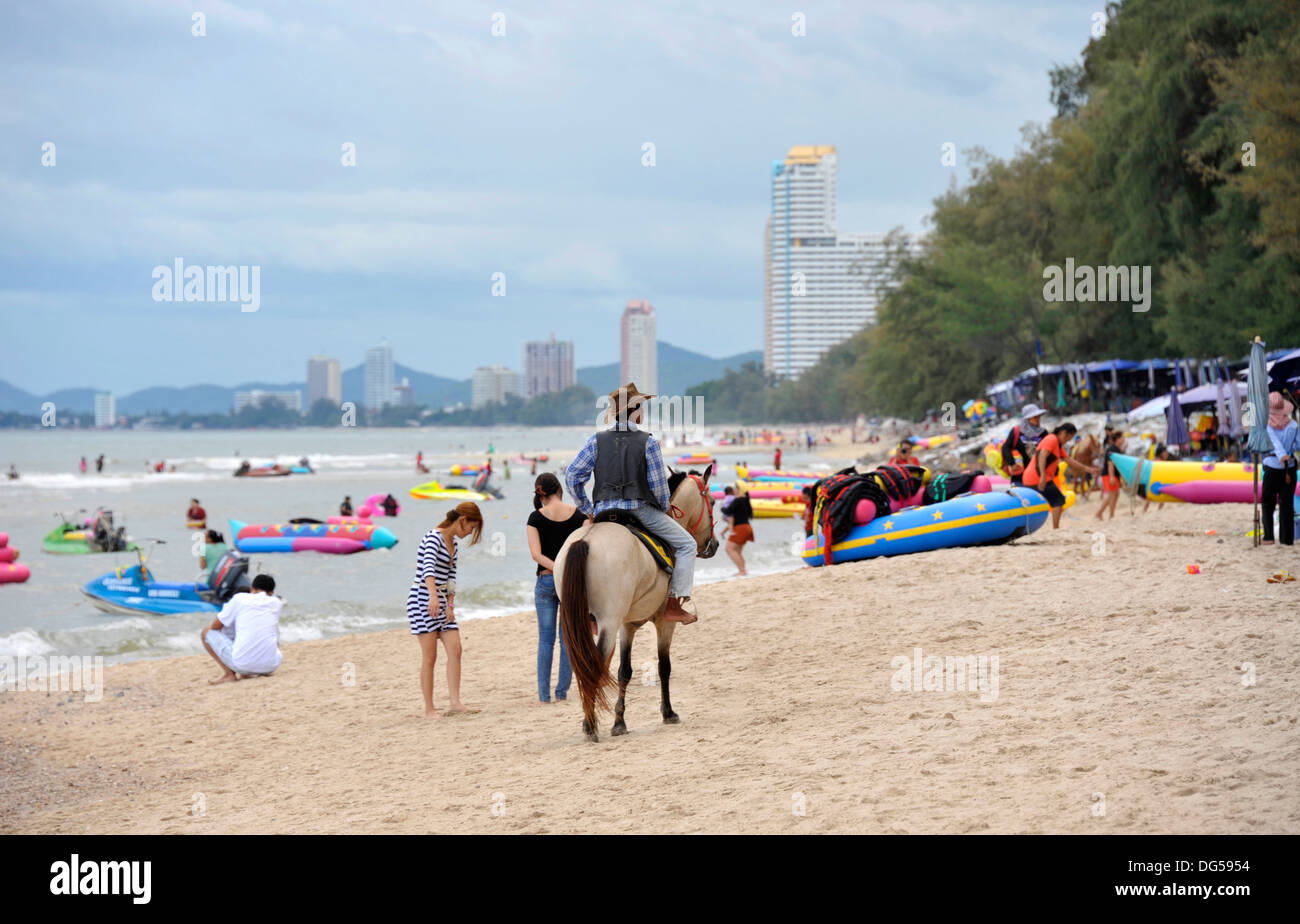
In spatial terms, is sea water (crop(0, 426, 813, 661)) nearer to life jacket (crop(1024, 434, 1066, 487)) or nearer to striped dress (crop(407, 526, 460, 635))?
life jacket (crop(1024, 434, 1066, 487))

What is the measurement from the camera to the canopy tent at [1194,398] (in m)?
25.1

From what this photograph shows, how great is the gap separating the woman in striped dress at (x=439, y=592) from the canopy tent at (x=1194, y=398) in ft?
69.1

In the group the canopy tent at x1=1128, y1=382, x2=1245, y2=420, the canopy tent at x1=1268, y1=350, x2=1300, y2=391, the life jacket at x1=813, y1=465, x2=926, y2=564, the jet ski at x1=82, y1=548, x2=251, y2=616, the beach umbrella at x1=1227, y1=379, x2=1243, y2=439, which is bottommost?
the jet ski at x1=82, y1=548, x2=251, y2=616

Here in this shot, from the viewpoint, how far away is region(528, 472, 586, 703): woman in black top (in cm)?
880

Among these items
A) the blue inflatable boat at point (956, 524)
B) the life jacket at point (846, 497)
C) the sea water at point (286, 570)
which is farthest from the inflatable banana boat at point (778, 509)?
the blue inflatable boat at point (956, 524)

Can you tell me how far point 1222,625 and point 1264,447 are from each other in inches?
178

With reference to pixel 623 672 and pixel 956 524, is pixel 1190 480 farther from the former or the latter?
pixel 623 672

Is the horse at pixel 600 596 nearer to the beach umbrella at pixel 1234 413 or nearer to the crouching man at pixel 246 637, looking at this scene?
the crouching man at pixel 246 637

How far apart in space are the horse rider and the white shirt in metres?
5.91

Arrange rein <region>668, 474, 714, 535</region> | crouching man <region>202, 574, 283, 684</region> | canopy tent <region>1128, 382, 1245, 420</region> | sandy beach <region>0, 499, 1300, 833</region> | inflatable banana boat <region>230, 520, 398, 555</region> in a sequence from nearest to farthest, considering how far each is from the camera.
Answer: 1. sandy beach <region>0, 499, 1300, 833</region>
2. rein <region>668, 474, 714, 535</region>
3. crouching man <region>202, 574, 283, 684</region>
4. canopy tent <region>1128, 382, 1245, 420</region>
5. inflatable banana boat <region>230, 520, 398, 555</region>

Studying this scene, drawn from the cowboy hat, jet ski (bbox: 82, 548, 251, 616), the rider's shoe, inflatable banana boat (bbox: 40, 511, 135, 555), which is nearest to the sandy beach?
the rider's shoe

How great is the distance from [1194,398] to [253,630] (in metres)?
23.4
